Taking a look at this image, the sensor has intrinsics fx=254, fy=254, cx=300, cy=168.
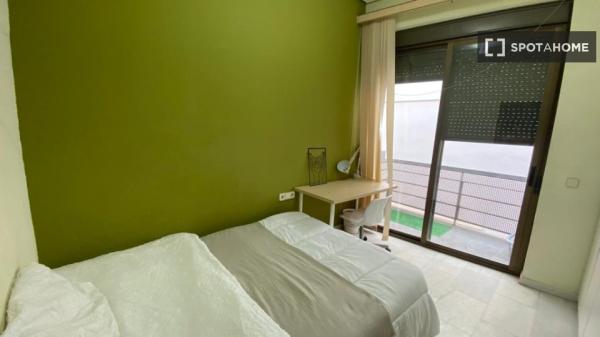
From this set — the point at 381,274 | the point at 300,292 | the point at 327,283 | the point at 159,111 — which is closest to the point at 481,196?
the point at 381,274

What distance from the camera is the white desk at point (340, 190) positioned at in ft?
7.89

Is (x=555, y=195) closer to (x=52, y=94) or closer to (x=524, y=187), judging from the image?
(x=524, y=187)

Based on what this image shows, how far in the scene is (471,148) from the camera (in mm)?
2682

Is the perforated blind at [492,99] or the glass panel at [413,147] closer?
the perforated blind at [492,99]

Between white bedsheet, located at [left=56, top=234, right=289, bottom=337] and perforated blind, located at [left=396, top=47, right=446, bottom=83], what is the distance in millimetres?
2848

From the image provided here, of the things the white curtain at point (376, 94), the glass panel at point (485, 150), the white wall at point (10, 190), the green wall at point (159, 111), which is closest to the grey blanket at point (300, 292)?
the green wall at point (159, 111)

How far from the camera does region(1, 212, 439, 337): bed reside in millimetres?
1062

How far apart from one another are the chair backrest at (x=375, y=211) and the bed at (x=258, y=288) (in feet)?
2.59

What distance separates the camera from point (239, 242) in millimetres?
1809

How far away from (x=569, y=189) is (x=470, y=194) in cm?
90

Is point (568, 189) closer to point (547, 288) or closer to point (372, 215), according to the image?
point (547, 288)

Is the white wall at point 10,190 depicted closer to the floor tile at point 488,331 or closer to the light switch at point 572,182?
the floor tile at point 488,331

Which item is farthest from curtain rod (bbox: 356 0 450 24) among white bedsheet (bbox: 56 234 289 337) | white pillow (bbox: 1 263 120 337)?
white pillow (bbox: 1 263 120 337)

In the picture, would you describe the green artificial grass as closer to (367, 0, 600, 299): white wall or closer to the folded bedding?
(367, 0, 600, 299): white wall
